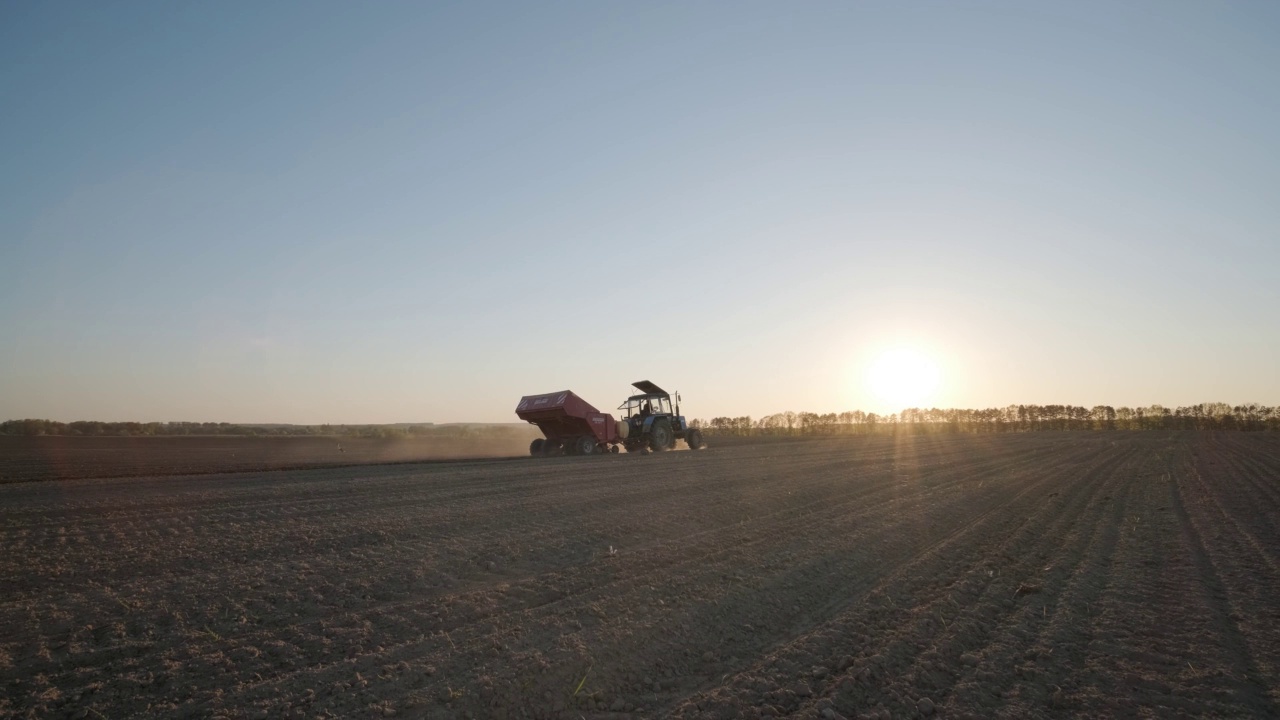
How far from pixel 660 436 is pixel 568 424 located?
4291 mm

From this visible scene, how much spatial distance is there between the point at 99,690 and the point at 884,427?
3383 inches

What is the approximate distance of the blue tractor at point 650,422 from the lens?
26984 mm

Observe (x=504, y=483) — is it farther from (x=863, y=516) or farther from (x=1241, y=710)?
(x=1241, y=710)

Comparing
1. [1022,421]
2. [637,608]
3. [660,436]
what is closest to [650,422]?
[660,436]

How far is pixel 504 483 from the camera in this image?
50.2 feet

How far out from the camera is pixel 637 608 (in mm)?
5926

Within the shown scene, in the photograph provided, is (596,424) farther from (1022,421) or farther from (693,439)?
(1022,421)

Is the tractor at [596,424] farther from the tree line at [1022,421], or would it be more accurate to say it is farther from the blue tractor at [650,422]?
the tree line at [1022,421]

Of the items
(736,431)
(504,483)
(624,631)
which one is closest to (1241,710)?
(624,631)

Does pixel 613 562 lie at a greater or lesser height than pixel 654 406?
lesser

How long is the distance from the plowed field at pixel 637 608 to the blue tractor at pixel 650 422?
14656 mm

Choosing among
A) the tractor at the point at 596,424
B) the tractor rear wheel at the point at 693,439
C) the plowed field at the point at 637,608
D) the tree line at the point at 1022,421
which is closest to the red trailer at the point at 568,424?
Answer: the tractor at the point at 596,424

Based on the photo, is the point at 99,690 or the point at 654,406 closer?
the point at 99,690

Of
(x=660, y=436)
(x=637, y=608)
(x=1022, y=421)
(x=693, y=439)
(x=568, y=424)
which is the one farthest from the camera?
(x=1022, y=421)
